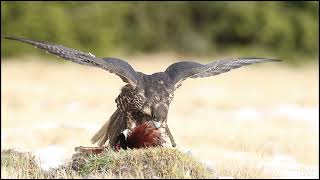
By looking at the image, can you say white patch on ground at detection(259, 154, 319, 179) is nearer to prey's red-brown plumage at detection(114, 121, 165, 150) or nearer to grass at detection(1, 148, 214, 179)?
prey's red-brown plumage at detection(114, 121, 165, 150)

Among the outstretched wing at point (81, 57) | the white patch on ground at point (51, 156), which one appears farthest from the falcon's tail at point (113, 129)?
the outstretched wing at point (81, 57)

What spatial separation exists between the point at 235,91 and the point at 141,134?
592 inches

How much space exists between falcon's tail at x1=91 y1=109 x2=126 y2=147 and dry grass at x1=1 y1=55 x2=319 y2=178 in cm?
102

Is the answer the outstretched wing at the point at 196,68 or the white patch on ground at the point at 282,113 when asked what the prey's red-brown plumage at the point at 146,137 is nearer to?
the outstretched wing at the point at 196,68

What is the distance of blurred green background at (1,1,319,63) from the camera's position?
27797mm

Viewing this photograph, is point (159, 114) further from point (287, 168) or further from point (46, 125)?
point (46, 125)

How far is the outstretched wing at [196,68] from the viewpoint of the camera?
22.9 feet

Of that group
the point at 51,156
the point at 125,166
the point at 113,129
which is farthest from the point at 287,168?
the point at 125,166

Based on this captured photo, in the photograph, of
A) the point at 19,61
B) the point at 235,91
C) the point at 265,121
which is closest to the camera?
the point at 265,121

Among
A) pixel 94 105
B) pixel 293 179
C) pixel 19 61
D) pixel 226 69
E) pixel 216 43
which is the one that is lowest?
pixel 293 179

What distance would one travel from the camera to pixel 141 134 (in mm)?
6621

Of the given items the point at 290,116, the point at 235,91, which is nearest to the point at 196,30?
the point at 235,91

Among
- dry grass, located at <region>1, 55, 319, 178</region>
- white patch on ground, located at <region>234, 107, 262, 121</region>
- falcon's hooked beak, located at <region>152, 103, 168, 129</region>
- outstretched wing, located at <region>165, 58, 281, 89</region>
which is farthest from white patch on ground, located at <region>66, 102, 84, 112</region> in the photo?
falcon's hooked beak, located at <region>152, 103, 168, 129</region>

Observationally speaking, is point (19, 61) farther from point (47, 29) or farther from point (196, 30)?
point (196, 30)
